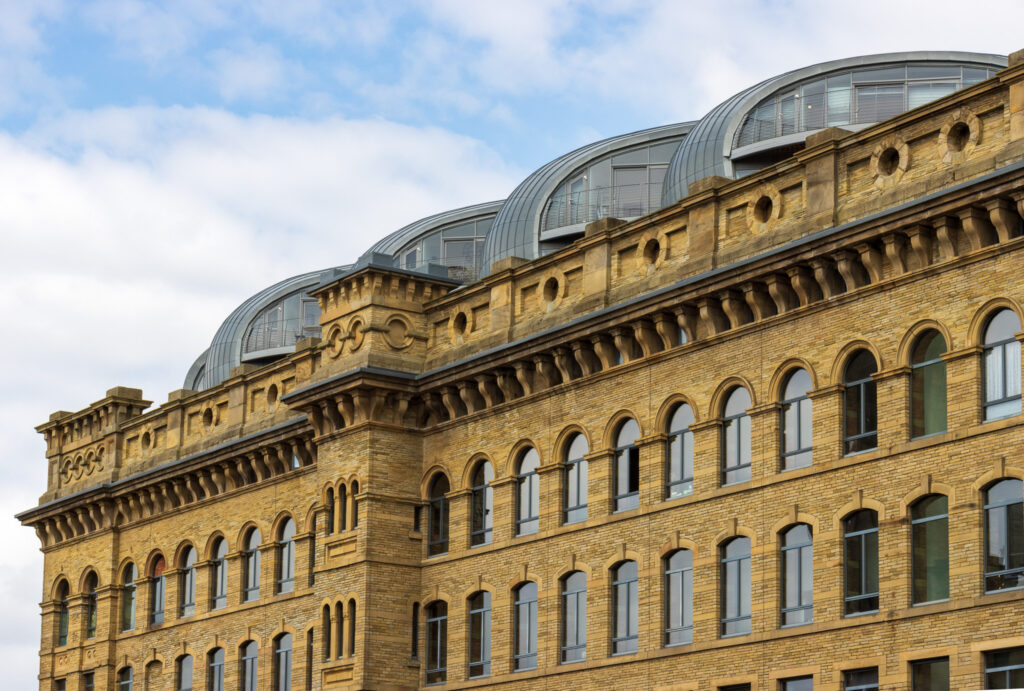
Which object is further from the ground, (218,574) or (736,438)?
(736,438)

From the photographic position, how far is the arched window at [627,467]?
4375 cm

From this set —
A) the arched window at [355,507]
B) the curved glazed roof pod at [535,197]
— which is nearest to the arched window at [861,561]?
the arched window at [355,507]

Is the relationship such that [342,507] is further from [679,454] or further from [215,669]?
[679,454]

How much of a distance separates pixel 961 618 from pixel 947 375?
14.4ft

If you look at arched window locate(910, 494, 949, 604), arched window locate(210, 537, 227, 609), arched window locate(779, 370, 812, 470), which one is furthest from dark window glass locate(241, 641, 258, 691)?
arched window locate(910, 494, 949, 604)

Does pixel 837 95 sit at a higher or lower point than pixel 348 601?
higher

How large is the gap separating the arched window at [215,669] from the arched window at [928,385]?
25.5 metres

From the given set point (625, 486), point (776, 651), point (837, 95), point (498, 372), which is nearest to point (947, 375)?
point (776, 651)

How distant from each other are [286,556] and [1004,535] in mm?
24354

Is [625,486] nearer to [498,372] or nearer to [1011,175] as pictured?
[498,372]

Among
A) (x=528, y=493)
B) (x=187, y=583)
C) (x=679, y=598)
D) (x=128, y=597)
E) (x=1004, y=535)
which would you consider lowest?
(x=679, y=598)

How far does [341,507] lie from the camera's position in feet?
164

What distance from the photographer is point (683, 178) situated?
1986 inches

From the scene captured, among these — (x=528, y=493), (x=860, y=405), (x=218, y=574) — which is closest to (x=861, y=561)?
(x=860, y=405)
